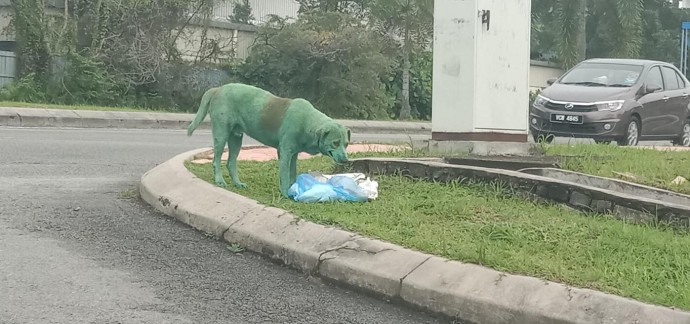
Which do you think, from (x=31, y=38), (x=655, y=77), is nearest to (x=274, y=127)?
(x=655, y=77)

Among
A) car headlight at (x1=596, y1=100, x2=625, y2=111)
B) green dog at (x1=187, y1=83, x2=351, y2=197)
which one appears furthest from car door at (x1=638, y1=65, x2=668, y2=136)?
green dog at (x1=187, y1=83, x2=351, y2=197)

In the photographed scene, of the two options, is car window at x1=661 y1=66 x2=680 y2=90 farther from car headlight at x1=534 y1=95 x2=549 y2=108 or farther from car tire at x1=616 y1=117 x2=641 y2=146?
car headlight at x1=534 y1=95 x2=549 y2=108

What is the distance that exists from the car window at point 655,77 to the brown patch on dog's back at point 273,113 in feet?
27.4

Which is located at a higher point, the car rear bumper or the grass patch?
the car rear bumper

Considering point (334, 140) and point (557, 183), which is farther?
point (557, 183)

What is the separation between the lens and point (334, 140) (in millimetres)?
5637

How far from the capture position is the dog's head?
222 inches

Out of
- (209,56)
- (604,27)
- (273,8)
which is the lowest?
(209,56)

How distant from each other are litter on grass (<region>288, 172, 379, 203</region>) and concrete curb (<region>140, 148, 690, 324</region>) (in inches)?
16.6

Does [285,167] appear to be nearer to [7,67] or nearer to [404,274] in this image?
→ [404,274]

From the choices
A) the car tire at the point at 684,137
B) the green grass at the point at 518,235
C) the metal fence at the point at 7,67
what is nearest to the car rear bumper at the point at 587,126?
the car tire at the point at 684,137

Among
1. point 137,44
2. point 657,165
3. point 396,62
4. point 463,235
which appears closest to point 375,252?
point 463,235

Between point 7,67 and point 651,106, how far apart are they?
16396 millimetres

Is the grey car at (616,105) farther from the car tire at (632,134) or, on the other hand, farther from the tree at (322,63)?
the tree at (322,63)
